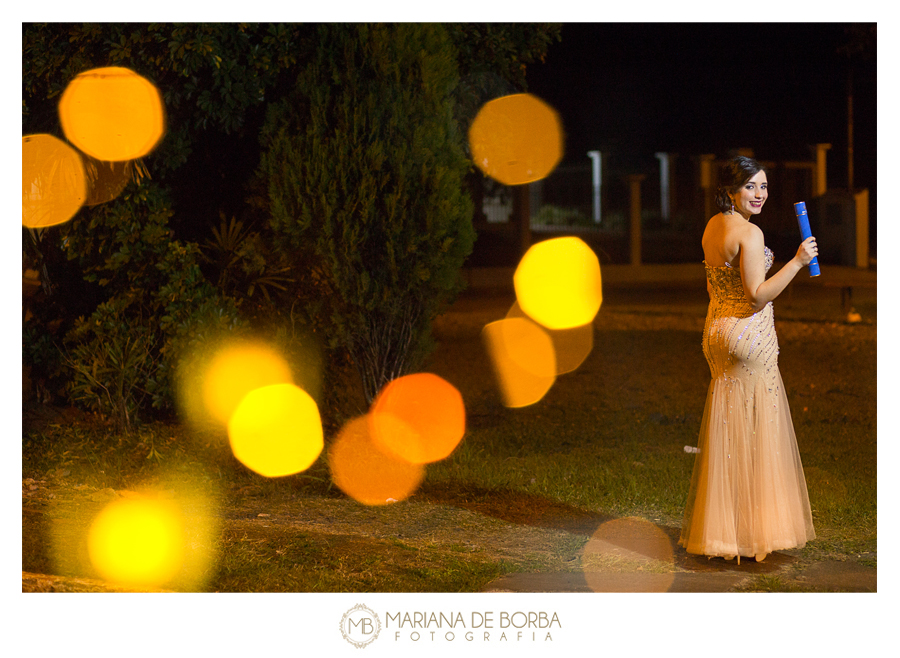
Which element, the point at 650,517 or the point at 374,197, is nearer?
the point at 650,517

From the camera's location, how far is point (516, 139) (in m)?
14.7

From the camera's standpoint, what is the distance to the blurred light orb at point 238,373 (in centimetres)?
751

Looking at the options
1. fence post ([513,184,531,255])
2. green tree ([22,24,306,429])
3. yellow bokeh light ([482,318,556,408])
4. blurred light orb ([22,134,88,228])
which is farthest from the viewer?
fence post ([513,184,531,255])

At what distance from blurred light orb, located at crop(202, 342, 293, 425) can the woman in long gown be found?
357cm

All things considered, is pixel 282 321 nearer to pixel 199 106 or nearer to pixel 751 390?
pixel 199 106

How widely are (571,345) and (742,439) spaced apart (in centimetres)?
834

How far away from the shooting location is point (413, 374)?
7109 millimetres

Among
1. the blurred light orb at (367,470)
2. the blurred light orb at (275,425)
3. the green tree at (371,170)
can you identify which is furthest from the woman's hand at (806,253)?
the blurred light orb at (275,425)

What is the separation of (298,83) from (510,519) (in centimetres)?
316

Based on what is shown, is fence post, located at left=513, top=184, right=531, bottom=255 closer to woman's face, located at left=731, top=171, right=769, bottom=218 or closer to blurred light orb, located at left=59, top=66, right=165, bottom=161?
blurred light orb, located at left=59, top=66, right=165, bottom=161

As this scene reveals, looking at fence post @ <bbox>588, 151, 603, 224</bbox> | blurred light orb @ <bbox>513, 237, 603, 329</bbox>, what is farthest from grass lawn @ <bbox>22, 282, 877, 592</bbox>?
fence post @ <bbox>588, 151, 603, 224</bbox>

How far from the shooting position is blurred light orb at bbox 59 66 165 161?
23.2ft

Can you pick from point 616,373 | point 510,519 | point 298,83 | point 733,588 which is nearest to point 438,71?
point 298,83

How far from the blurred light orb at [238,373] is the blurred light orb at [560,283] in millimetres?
8171
